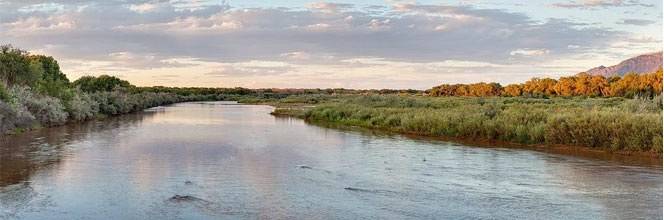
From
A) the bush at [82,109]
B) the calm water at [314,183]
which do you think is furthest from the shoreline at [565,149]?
the bush at [82,109]

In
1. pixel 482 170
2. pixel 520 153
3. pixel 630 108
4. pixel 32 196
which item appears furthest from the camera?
pixel 630 108

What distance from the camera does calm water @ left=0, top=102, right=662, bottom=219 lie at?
1275 centimetres

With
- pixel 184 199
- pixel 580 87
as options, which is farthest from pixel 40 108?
pixel 580 87

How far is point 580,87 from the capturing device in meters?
85.0

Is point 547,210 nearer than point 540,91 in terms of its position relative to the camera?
Yes

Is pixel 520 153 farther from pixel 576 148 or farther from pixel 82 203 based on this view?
pixel 82 203

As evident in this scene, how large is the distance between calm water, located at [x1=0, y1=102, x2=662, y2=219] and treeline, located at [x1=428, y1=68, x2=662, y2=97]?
35846 millimetres

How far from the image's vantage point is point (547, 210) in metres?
12.9

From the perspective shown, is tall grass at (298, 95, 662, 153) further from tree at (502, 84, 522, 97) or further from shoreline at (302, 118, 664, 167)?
tree at (502, 84, 522, 97)

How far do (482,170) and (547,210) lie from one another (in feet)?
19.6

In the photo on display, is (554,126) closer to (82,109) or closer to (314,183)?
(314,183)

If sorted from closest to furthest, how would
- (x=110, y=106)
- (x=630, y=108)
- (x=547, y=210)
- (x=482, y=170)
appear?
(x=547, y=210) < (x=482, y=170) < (x=630, y=108) < (x=110, y=106)

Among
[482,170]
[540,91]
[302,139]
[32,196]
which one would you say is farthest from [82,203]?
[540,91]

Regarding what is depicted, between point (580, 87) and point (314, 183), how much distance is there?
76860 mm
